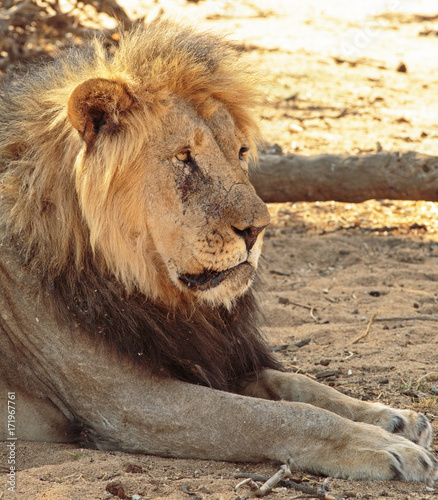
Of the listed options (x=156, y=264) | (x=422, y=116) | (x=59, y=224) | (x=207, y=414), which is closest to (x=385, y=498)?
(x=207, y=414)

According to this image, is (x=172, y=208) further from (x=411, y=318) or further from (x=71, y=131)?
(x=411, y=318)

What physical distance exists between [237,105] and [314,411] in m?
1.51

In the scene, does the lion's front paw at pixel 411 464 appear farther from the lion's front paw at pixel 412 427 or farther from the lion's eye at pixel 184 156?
the lion's eye at pixel 184 156

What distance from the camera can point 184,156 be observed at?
3312 mm

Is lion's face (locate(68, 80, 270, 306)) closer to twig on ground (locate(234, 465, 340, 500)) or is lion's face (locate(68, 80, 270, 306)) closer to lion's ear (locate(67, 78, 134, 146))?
lion's ear (locate(67, 78, 134, 146))

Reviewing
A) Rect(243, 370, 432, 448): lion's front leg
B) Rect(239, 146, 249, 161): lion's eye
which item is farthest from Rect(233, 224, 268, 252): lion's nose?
Rect(243, 370, 432, 448): lion's front leg

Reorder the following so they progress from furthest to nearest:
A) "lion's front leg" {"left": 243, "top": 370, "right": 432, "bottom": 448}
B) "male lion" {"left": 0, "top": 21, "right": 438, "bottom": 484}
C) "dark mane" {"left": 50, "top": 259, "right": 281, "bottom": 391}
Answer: "lion's front leg" {"left": 243, "top": 370, "right": 432, "bottom": 448} → "dark mane" {"left": 50, "top": 259, "right": 281, "bottom": 391} → "male lion" {"left": 0, "top": 21, "right": 438, "bottom": 484}

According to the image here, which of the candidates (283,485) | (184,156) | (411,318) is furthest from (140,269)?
(411,318)

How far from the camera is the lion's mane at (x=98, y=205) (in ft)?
10.8

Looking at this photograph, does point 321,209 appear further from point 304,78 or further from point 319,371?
point 304,78

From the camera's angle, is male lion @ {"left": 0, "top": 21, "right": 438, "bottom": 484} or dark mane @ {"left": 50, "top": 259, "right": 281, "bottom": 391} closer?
male lion @ {"left": 0, "top": 21, "right": 438, "bottom": 484}

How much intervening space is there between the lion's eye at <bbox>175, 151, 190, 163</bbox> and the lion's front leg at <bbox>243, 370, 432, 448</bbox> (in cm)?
125

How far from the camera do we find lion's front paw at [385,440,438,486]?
302 cm

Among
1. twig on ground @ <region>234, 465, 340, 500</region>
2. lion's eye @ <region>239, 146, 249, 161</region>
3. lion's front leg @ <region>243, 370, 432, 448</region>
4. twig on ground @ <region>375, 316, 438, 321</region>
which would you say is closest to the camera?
twig on ground @ <region>234, 465, 340, 500</region>
